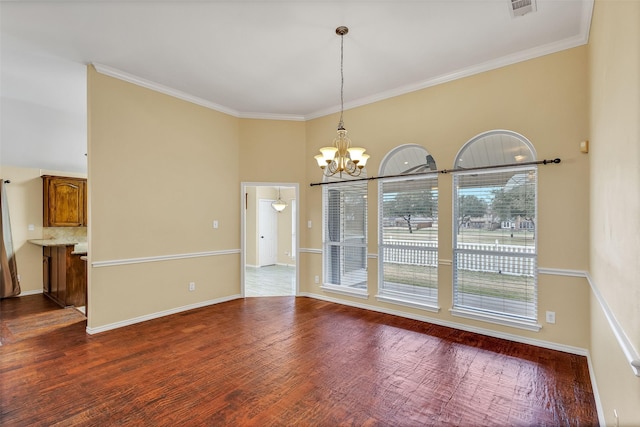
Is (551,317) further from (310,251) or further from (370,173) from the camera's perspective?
(310,251)

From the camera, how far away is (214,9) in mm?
2721

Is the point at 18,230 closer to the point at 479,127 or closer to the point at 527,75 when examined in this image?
the point at 479,127

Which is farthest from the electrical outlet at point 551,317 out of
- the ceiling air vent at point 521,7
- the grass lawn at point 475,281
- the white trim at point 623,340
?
the ceiling air vent at point 521,7

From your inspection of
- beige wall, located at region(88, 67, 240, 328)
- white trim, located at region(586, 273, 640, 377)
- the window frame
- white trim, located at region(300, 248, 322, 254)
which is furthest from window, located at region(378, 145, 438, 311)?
beige wall, located at region(88, 67, 240, 328)

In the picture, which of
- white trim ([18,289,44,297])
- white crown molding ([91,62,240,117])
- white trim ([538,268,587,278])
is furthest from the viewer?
white trim ([18,289,44,297])

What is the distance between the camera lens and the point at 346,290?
16.5 feet

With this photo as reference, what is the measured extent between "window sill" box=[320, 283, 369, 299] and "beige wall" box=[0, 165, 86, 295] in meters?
5.22

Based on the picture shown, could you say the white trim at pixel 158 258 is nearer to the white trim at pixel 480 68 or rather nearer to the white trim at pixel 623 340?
the white trim at pixel 480 68

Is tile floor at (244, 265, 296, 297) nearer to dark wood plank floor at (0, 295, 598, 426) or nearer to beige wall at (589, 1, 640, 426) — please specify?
dark wood plank floor at (0, 295, 598, 426)

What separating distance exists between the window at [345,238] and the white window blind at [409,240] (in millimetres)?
351

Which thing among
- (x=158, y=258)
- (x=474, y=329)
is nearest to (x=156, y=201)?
(x=158, y=258)

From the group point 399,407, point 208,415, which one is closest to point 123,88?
point 208,415

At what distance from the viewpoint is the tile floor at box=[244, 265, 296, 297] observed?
586 cm

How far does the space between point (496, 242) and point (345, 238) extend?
7.31ft
